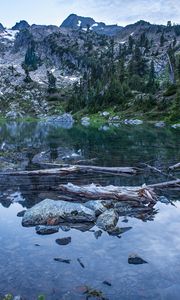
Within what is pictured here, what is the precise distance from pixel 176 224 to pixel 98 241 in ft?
18.0

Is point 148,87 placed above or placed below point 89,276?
above

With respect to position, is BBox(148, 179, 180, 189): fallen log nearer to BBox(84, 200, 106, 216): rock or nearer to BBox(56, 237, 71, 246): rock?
BBox(84, 200, 106, 216): rock

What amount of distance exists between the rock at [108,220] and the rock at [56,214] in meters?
0.61

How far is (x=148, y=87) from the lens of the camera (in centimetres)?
15562

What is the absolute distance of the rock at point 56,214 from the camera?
2281 centimetres

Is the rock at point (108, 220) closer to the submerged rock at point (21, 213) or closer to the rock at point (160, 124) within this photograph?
the submerged rock at point (21, 213)

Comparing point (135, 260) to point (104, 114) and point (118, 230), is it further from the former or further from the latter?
point (104, 114)

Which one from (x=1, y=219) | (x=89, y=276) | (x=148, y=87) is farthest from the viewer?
(x=148, y=87)

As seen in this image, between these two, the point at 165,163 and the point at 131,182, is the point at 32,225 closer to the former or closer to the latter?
the point at 131,182

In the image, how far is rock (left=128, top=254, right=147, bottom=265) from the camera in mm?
17500

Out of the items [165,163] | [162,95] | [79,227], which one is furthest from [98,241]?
[162,95]

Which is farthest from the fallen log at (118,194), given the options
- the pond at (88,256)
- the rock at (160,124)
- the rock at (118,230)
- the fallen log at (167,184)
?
the rock at (160,124)

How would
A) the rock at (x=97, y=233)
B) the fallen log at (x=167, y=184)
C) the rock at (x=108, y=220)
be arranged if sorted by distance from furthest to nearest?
the fallen log at (x=167, y=184) → the rock at (x=108, y=220) → the rock at (x=97, y=233)

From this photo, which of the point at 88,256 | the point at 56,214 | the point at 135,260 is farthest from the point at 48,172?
the point at 135,260
